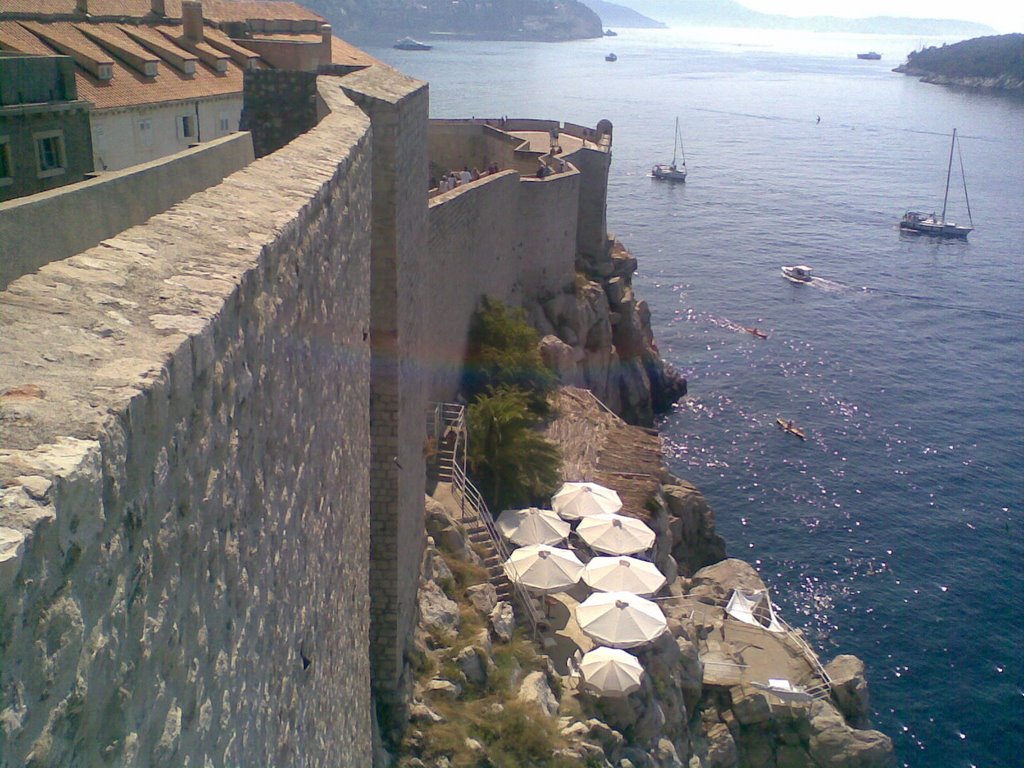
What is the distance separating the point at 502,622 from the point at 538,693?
1.06 meters

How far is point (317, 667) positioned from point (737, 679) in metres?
12.7

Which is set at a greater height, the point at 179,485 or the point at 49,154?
the point at 179,485

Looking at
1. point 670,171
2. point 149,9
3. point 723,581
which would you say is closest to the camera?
point 723,581

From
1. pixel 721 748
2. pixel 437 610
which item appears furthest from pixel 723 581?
pixel 437 610

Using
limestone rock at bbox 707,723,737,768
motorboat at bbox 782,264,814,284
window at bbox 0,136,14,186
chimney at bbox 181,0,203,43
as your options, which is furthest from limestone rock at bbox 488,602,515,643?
motorboat at bbox 782,264,814,284

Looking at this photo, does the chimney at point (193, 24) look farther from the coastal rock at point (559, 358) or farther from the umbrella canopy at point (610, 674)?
the umbrella canopy at point (610, 674)

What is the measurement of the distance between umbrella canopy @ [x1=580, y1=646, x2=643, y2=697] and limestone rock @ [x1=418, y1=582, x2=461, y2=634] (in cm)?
226

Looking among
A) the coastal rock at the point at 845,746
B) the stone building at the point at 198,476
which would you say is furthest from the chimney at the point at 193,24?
the coastal rock at the point at 845,746

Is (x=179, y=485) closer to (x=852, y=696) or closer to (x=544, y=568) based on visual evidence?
(x=544, y=568)

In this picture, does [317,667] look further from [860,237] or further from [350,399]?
[860,237]

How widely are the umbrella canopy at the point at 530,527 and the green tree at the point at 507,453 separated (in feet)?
1.68

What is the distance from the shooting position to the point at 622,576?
16.8 metres

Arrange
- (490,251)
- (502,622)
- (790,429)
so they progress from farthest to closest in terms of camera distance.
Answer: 1. (790,429)
2. (490,251)
3. (502,622)

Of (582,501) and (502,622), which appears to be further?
(582,501)
